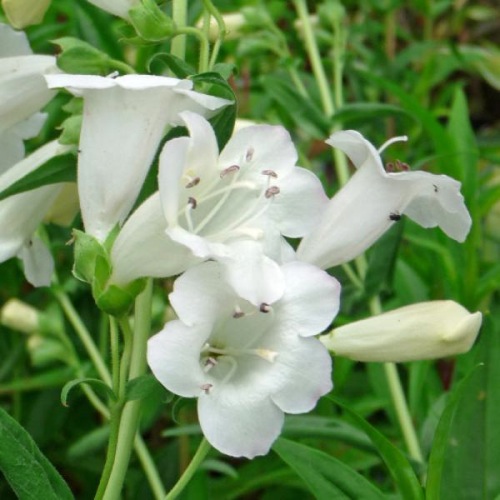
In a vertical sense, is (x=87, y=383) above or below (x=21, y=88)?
below

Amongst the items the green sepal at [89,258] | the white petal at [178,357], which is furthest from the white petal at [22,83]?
the white petal at [178,357]

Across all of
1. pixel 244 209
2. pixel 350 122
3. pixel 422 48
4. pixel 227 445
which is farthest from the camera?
pixel 422 48

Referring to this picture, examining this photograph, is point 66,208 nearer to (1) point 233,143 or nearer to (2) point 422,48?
(1) point 233,143

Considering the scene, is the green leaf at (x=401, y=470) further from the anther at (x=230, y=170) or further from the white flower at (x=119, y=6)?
the white flower at (x=119, y=6)

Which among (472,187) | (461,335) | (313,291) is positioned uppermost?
(313,291)

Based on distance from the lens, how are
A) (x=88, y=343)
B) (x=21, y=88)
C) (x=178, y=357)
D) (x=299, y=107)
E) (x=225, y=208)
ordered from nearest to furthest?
(x=178, y=357), (x=225, y=208), (x=21, y=88), (x=88, y=343), (x=299, y=107)

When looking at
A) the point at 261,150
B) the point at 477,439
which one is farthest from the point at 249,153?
the point at 477,439

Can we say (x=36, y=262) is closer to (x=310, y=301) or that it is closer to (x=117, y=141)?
(x=117, y=141)

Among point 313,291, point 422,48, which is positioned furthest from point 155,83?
point 422,48
